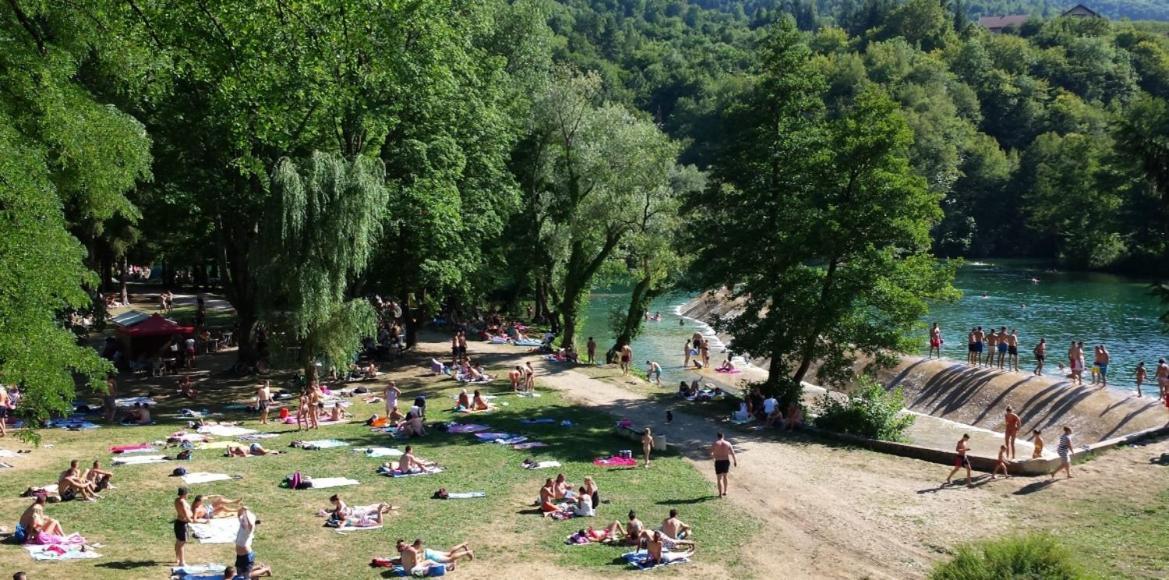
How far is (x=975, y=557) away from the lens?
1240 cm

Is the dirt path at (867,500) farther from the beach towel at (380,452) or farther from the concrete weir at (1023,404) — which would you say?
the beach towel at (380,452)

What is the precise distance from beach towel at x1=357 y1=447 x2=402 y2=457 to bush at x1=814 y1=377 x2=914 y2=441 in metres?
13.1

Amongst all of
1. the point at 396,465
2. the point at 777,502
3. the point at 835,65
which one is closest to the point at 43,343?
the point at 396,465

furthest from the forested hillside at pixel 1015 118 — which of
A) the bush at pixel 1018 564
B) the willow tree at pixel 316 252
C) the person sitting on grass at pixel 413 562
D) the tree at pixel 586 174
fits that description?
the person sitting on grass at pixel 413 562

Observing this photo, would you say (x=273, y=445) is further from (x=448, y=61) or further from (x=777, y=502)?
(x=448, y=61)

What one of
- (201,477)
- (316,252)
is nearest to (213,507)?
(201,477)

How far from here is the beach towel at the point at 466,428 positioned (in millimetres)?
26625

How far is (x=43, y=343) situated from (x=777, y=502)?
14718mm

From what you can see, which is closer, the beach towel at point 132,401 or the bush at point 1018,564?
the bush at point 1018,564

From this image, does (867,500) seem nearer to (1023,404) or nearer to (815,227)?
(815,227)

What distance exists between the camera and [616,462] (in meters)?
23.5

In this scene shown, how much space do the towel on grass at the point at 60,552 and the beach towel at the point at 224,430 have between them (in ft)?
30.3

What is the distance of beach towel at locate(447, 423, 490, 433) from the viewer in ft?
87.4

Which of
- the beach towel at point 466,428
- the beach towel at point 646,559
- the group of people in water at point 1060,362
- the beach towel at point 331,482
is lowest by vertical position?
the beach towel at point 646,559
